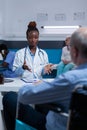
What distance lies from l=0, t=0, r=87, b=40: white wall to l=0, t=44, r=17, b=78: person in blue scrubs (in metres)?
2.37

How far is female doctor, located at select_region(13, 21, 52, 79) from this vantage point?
3.27 meters

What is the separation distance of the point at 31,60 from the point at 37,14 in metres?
2.34

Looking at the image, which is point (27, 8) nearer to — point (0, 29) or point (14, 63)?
point (0, 29)

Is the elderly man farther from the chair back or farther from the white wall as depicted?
the white wall

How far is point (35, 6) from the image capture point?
5664mm

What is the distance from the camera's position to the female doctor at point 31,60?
10.7 feet

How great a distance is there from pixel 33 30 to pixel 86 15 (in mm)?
2466

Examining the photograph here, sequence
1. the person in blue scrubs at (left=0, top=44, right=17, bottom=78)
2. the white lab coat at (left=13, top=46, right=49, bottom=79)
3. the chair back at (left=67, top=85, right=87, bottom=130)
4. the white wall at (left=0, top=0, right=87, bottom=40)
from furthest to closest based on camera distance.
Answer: the white wall at (left=0, top=0, right=87, bottom=40)
the white lab coat at (left=13, top=46, right=49, bottom=79)
the person in blue scrubs at (left=0, top=44, right=17, bottom=78)
the chair back at (left=67, top=85, right=87, bottom=130)

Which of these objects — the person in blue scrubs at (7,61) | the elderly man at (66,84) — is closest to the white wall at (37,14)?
the person in blue scrubs at (7,61)

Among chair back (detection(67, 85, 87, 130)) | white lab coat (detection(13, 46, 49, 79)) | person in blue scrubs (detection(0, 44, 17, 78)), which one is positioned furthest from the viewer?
white lab coat (detection(13, 46, 49, 79))

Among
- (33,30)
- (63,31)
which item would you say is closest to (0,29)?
(63,31)

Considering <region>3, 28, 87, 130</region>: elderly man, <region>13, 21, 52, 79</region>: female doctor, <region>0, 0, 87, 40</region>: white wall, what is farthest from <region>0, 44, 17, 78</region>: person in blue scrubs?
<region>0, 0, 87, 40</region>: white wall

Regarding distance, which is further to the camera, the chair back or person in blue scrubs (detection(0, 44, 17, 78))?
person in blue scrubs (detection(0, 44, 17, 78))

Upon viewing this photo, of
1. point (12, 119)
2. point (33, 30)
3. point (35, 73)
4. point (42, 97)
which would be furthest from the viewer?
point (33, 30)
